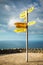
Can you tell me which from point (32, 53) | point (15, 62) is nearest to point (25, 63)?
point (15, 62)

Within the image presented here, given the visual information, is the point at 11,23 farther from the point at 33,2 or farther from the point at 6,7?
the point at 33,2

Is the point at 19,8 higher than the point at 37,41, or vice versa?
the point at 19,8

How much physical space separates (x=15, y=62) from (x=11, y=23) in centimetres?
70

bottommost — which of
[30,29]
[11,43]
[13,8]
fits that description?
[11,43]

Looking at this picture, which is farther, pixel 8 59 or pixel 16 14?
pixel 16 14

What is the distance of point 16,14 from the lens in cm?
254

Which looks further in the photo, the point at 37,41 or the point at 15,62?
the point at 37,41

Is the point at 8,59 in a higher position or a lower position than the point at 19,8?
lower

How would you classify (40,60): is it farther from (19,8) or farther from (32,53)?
(19,8)

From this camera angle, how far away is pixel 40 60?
2.20 metres

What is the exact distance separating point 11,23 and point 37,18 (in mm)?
487

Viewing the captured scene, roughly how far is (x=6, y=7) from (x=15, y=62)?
3.20ft

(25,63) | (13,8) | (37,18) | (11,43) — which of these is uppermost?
(13,8)

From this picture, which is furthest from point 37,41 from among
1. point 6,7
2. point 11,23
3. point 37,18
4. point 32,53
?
point 6,7
